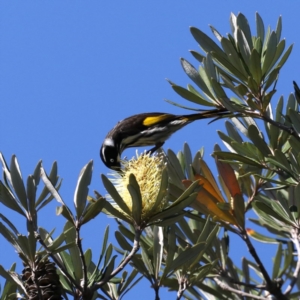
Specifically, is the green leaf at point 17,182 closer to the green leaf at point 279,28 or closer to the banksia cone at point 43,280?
the banksia cone at point 43,280

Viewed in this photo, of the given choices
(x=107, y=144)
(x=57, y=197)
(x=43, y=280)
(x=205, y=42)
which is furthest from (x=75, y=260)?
(x=107, y=144)

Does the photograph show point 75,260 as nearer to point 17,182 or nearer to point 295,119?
point 17,182

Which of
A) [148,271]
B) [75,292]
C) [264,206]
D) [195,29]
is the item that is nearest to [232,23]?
[195,29]

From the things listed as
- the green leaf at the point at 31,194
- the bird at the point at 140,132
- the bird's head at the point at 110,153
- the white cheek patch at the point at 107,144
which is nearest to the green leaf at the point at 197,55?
the green leaf at the point at 31,194

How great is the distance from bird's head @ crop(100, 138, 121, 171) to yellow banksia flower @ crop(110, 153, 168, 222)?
2433mm

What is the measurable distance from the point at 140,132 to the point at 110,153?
0.29 metres

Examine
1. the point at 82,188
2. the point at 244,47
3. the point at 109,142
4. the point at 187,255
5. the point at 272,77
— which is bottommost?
the point at 187,255

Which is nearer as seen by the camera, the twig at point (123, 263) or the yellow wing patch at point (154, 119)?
the twig at point (123, 263)

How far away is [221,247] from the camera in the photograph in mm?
2135

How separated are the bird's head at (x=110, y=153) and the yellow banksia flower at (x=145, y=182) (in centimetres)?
243

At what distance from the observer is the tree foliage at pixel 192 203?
5.14ft

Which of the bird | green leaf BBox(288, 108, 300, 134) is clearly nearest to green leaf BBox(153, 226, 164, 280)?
green leaf BBox(288, 108, 300, 134)

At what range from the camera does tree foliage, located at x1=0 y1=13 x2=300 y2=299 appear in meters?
1.57

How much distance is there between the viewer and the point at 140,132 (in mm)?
4727
